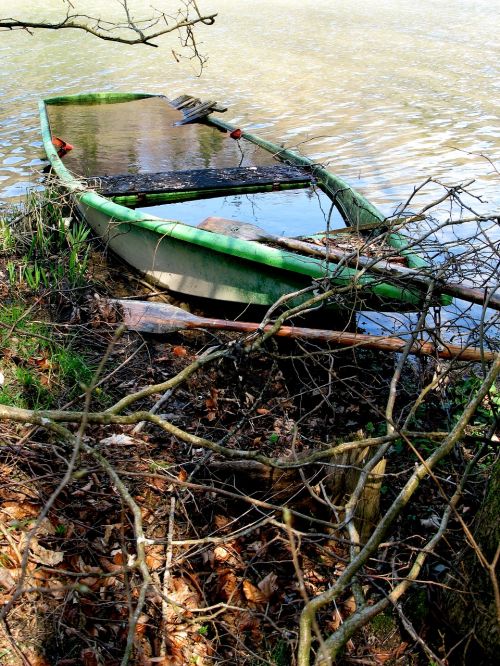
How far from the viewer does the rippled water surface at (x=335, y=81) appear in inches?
369

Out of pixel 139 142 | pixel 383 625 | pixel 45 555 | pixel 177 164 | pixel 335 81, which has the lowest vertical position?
pixel 383 625

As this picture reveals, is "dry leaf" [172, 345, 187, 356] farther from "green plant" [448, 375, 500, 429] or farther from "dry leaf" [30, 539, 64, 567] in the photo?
"dry leaf" [30, 539, 64, 567]

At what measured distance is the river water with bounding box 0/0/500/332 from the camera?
30.6 feet

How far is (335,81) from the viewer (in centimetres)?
1399

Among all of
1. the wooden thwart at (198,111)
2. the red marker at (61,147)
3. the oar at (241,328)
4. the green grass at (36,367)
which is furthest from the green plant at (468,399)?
the wooden thwart at (198,111)

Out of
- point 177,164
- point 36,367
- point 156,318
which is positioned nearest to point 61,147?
point 177,164

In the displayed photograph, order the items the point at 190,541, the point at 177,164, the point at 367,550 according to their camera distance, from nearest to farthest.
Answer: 1. the point at 367,550
2. the point at 190,541
3. the point at 177,164

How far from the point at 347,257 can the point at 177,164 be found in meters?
4.55

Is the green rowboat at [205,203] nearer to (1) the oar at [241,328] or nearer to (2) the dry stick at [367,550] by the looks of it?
(1) the oar at [241,328]

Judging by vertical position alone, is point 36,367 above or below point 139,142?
below

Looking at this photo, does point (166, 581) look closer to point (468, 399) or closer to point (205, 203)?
point (468, 399)

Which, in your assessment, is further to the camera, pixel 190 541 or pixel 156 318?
pixel 156 318

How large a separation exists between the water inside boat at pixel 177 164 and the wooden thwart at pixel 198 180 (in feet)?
0.04

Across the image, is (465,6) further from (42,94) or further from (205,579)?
(205,579)
